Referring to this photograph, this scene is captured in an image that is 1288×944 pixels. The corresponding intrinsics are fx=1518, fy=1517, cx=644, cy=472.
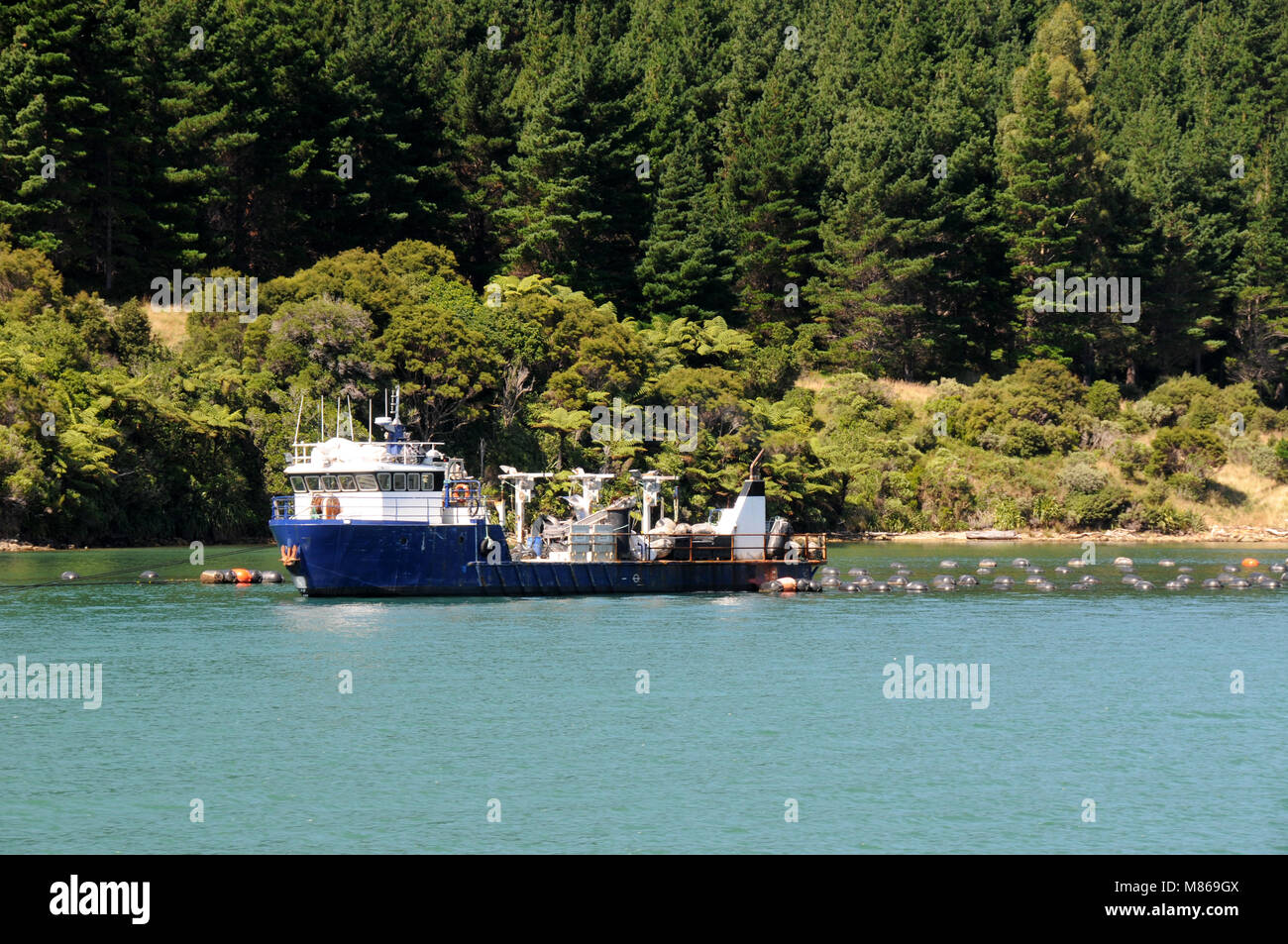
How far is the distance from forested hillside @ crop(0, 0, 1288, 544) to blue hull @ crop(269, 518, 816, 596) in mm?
27287

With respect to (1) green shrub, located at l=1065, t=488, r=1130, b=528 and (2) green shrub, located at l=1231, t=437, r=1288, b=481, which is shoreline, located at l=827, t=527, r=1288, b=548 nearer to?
(1) green shrub, located at l=1065, t=488, r=1130, b=528

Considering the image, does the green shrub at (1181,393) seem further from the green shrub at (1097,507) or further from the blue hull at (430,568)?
the blue hull at (430,568)

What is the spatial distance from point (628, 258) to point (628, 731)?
94.0 m

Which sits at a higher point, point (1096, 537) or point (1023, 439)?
point (1023, 439)

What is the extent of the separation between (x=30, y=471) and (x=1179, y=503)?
273 feet

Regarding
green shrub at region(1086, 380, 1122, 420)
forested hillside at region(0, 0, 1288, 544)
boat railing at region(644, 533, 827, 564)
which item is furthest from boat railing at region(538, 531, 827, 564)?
green shrub at region(1086, 380, 1122, 420)

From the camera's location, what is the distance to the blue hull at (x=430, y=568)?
61500mm

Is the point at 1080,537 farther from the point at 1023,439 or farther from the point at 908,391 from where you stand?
the point at 908,391

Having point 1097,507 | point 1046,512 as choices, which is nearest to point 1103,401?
point 1097,507

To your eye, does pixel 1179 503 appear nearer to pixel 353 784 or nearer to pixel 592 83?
pixel 592 83

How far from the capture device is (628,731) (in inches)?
1500

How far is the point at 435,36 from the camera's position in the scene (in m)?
143

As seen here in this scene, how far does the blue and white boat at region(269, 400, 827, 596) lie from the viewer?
6153cm
